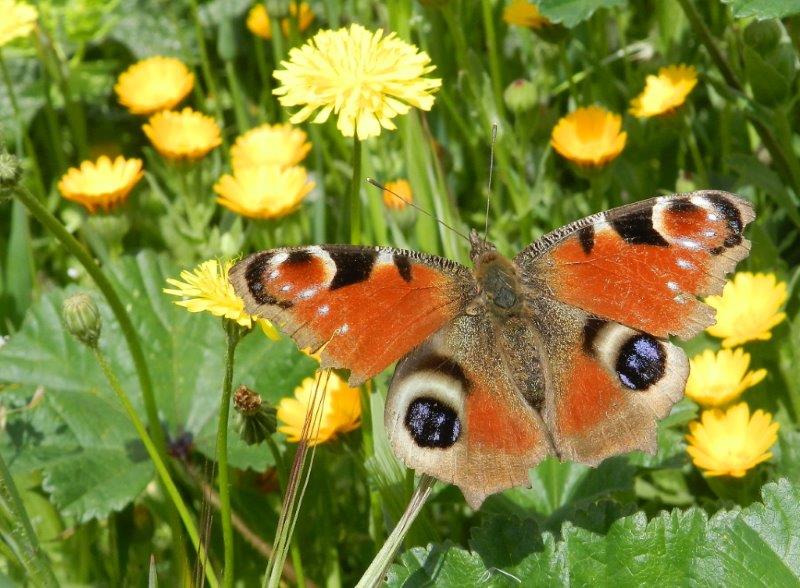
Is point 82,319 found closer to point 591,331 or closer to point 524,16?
point 591,331

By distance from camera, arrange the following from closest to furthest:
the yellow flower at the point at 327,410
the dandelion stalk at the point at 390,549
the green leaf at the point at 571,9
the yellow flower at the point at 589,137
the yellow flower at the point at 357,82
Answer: the dandelion stalk at the point at 390,549 < the yellow flower at the point at 357,82 < the yellow flower at the point at 327,410 < the green leaf at the point at 571,9 < the yellow flower at the point at 589,137

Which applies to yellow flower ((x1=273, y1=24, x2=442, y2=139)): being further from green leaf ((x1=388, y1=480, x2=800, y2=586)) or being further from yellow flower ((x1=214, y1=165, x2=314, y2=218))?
green leaf ((x1=388, y1=480, x2=800, y2=586))

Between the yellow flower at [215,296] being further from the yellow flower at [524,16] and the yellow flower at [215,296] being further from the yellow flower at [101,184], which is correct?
the yellow flower at [524,16]

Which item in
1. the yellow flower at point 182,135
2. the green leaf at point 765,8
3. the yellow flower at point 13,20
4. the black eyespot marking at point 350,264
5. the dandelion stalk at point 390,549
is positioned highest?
the yellow flower at point 13,20

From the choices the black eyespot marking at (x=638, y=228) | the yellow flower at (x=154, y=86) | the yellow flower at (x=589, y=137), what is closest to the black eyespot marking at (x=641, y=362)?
the black eyespot marking at (x=638, y=228)

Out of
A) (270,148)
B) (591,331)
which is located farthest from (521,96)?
(591,331)

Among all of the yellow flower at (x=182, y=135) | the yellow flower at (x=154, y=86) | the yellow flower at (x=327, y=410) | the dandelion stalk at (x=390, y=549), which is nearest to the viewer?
the dandelion stalk at (x=390, y=549)
